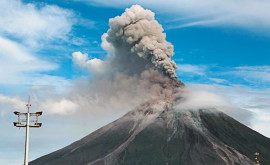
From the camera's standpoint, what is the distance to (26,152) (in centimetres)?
3528

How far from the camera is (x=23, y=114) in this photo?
35.1 meters

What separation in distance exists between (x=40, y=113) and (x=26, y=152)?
3205mm

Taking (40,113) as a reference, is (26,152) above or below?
below

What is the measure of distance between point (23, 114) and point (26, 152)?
9.82 ft

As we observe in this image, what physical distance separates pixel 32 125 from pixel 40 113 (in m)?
1.14

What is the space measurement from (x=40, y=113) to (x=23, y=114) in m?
1.35

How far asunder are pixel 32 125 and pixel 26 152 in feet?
7.08

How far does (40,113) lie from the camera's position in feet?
117

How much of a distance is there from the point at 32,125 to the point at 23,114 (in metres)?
1.11

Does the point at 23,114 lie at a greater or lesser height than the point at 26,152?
greater
